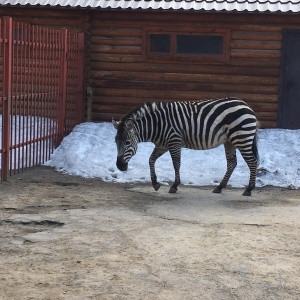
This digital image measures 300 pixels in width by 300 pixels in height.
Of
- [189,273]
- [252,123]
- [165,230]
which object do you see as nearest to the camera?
[189,273]

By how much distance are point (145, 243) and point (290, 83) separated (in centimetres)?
854

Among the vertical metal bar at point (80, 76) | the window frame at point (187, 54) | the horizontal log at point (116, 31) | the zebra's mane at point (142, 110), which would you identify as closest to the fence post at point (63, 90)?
the vertical metal bar at point (80, 76)

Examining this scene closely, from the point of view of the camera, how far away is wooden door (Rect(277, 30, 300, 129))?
1446cm

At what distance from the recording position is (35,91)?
1159cm

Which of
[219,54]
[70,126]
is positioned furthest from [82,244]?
[219,54]

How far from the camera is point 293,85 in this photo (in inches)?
574

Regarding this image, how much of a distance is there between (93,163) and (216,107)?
269 cm

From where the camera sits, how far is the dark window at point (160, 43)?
48.6 ft

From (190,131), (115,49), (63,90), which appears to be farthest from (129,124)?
(115,49)

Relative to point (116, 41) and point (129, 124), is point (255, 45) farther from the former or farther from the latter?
point (129, 124)

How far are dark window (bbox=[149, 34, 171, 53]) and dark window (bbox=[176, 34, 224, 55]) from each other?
197mm

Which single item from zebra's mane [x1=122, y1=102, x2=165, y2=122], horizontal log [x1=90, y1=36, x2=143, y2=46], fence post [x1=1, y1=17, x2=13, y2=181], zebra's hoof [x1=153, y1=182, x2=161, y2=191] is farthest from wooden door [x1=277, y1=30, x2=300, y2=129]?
fence post [x1=1, y1=17, x2=13, y2=181]

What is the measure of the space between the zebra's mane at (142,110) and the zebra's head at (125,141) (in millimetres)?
77

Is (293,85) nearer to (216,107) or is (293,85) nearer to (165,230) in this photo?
(216,107)
